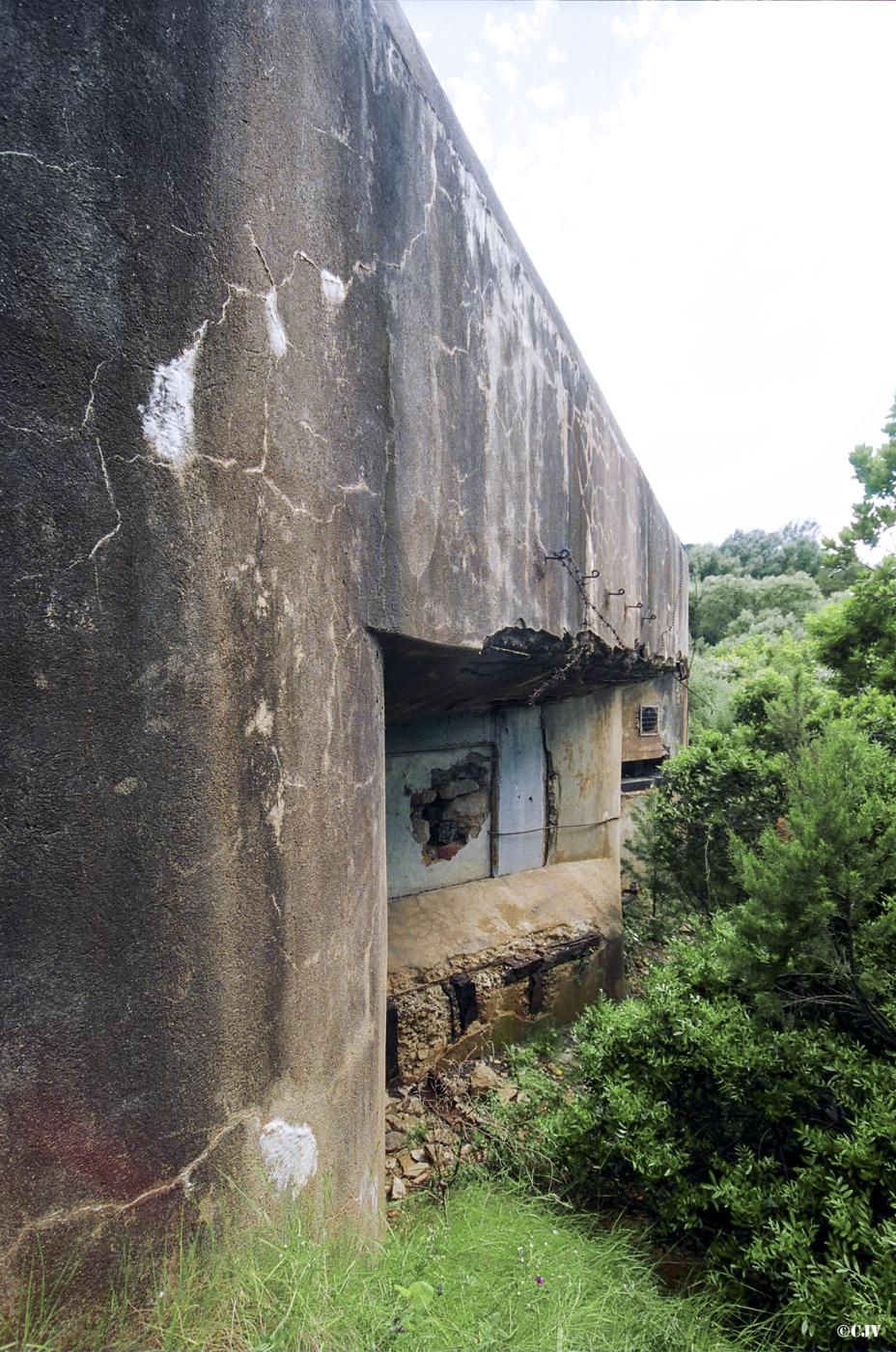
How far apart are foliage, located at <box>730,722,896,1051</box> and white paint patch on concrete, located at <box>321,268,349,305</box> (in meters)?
2.72

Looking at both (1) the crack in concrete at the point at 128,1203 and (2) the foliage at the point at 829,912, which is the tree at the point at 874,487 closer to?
(2) the foliage at the point at 829,912

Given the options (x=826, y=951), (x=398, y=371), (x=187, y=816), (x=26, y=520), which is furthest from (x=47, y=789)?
(x=826, y=951)

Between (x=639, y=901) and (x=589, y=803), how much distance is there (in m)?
2.08

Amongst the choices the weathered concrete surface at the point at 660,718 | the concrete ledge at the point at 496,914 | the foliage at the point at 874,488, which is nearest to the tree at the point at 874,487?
the foliage at the point at 874,488

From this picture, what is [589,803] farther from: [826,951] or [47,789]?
[47,789]

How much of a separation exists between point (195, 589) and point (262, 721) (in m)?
0.36

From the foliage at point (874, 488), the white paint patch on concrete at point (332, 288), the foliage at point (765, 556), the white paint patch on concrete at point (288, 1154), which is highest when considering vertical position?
the foliage at point (765, 556)

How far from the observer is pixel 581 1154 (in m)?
3.01

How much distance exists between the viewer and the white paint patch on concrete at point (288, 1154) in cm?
168

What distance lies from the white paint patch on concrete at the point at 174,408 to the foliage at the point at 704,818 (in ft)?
16.2

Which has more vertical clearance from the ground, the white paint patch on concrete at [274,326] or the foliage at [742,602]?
the foliage at [742,602]

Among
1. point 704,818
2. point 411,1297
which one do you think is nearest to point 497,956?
point 704,818

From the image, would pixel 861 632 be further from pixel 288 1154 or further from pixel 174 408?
pixel 174 408

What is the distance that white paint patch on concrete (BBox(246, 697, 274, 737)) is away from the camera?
1.64m
